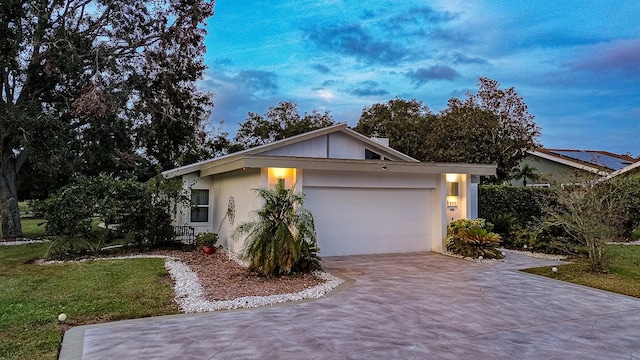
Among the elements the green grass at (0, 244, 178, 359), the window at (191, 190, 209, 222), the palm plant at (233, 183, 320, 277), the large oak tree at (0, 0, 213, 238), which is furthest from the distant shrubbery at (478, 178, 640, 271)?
the large oak tree at (0, 0, 213, 238)

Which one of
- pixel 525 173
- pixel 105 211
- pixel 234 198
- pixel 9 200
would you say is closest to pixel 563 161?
pixel 525 173

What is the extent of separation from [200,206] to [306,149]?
4.50m

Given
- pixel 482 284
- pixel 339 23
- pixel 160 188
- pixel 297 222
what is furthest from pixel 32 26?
pixel 482 284

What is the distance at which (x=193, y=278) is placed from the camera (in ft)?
28.1

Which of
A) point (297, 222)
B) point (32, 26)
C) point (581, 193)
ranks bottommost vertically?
point (297, 222)

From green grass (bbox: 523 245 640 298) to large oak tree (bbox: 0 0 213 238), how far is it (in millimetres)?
13558

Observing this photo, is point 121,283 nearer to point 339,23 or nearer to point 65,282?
point 65,282

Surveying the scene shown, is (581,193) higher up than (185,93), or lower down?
lower down

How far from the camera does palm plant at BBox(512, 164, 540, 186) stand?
2427 cm

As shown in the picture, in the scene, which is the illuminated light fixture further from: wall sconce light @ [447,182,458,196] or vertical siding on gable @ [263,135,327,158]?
vertical siding on gable @ [263,135,327,158]

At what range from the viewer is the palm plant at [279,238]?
836cm

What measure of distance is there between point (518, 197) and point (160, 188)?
13240mm

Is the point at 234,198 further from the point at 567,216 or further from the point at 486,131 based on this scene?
the point at 486,131

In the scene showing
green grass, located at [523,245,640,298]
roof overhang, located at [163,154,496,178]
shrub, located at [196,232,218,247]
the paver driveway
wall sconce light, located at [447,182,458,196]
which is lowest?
the paver driveway
